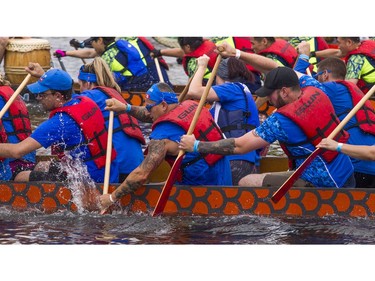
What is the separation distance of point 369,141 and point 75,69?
1137cm

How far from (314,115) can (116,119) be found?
2134mm

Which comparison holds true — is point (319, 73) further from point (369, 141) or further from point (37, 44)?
point (37, 44)

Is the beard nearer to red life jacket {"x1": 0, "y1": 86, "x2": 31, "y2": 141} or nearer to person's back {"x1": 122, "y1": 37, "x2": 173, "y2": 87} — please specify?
red life jacket {"x1": 0, "y1": 86, "x2": 31, "y2": 141}

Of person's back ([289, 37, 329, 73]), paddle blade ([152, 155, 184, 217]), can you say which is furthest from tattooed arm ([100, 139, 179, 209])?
person's back ([289, 37, 329, 73])

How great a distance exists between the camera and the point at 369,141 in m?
12.6

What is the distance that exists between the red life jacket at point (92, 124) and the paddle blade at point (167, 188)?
73 cm

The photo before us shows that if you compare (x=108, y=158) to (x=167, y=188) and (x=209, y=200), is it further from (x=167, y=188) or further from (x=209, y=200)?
(x=209, y=200)

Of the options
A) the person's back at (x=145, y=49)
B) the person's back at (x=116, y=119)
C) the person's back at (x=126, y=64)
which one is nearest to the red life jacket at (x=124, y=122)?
the person's back at (x=116, y=119)

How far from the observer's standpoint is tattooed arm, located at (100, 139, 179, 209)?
11781 mm

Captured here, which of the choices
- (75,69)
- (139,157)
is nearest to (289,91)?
(139,157)

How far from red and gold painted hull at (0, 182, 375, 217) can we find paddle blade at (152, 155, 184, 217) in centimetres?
13

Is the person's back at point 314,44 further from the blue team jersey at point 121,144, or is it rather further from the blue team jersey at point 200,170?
the blue team jersey at point 200,170

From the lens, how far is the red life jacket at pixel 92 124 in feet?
39.7

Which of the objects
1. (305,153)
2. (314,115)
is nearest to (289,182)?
(305,153)
